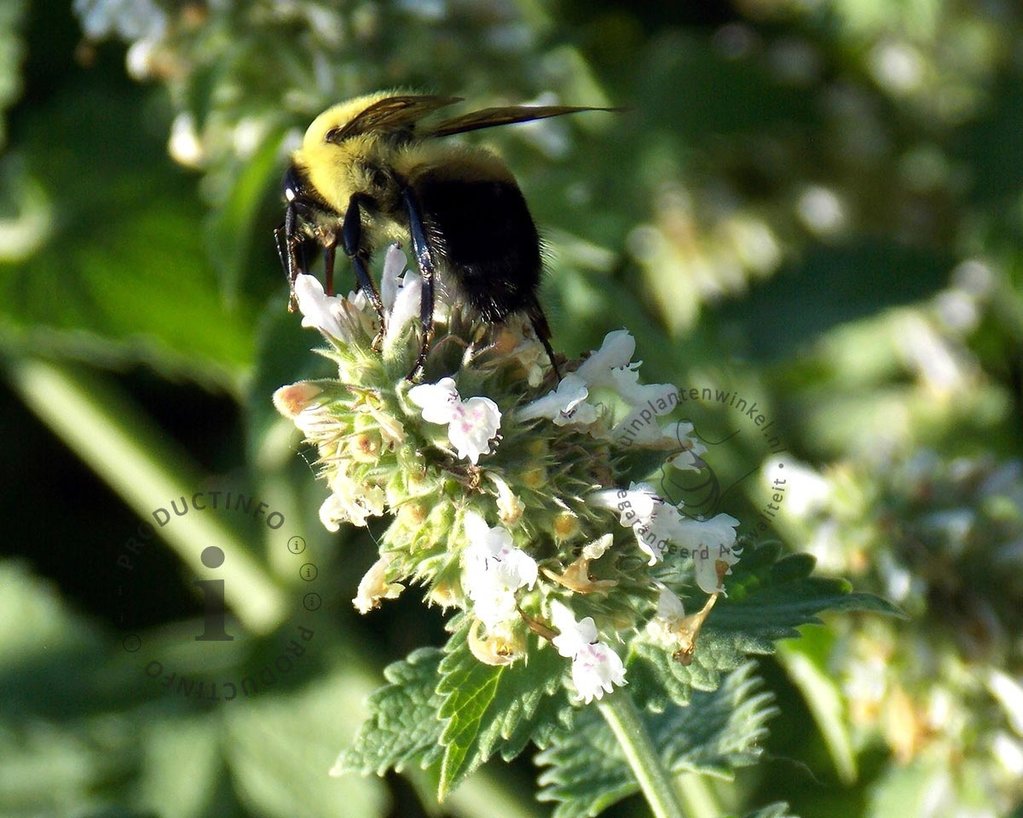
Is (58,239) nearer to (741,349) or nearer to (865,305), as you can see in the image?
(741,349)

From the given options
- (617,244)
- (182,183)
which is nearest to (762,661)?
(617,244)

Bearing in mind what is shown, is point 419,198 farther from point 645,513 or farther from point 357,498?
point 645,513

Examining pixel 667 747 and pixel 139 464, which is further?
pixel 139 464

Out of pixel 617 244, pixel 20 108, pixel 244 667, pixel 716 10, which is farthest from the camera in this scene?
pixel 716 10

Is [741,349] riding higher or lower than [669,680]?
lower

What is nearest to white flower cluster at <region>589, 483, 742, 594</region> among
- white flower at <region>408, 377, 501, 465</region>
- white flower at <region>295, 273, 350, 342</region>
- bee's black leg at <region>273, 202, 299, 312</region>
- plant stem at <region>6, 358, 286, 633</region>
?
white flower at <region>408, 377, 501, 465</region>

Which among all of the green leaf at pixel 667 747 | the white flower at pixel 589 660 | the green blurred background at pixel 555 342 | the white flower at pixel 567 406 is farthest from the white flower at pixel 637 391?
the green blurred background at pixel 555 342

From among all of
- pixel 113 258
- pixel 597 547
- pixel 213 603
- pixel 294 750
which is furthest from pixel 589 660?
pixel 113 258
